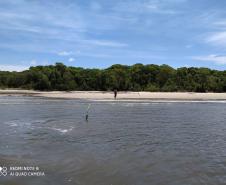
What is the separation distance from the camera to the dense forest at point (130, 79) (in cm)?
9581

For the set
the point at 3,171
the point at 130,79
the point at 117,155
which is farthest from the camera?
the point at 130,79

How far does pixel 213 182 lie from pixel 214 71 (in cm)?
10312

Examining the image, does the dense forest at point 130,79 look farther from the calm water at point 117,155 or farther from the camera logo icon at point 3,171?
the camera logo icon at point 3,171

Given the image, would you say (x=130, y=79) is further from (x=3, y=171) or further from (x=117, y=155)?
(x=3, y=171)

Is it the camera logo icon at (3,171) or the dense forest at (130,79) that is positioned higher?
the dense forest at (130,79)

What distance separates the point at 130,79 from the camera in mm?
106562

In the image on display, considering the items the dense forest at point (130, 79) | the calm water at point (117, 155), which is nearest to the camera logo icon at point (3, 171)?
the calm water at point (117, 155)

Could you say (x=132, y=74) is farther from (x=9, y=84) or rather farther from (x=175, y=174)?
(x=175, y=174)

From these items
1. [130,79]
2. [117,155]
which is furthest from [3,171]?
[130,79]

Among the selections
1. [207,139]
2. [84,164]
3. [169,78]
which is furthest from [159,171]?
[169,78]

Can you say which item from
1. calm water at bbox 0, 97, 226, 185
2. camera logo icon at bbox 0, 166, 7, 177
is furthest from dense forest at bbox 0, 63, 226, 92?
camera logo icon at bbox 0, 166, 7, 177

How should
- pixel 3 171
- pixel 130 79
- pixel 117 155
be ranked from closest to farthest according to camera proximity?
1. pixel 3 171
2. pixel 117 155
3. pixel 130 79

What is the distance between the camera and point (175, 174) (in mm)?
10406

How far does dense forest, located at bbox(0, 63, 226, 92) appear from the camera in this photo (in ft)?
314
